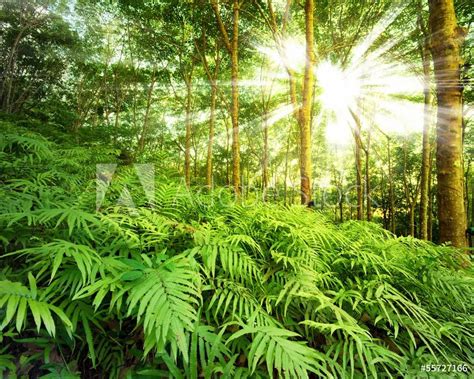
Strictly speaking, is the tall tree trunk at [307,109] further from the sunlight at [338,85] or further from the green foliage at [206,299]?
the sunlight at [338,85]

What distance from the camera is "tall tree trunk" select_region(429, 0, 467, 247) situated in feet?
11.2

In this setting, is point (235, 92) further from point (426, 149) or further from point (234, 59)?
point (426, 149)

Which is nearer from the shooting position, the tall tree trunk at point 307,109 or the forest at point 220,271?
the forest at point 220,271

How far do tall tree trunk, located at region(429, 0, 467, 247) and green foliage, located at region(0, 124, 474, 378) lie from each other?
1362 millimetres

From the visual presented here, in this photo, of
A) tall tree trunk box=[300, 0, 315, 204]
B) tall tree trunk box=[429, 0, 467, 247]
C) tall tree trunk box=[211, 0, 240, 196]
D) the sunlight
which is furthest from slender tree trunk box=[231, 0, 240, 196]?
the sunlight

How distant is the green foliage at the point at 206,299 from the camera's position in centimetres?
127

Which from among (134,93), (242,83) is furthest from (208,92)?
(134,93)

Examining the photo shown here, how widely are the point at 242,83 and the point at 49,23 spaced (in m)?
11.6

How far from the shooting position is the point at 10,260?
1.71 metres

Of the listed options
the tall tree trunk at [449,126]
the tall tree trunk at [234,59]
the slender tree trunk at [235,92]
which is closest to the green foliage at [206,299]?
the tall tree trunk at [449,126]

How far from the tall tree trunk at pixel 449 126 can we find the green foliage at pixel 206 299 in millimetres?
1362

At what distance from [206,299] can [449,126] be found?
3703mm

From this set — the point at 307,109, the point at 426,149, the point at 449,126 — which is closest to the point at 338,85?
the point at 426,149

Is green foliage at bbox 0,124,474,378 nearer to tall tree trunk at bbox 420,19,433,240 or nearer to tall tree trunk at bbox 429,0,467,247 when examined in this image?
tall tree trunk at bbox 429,0,467,247
